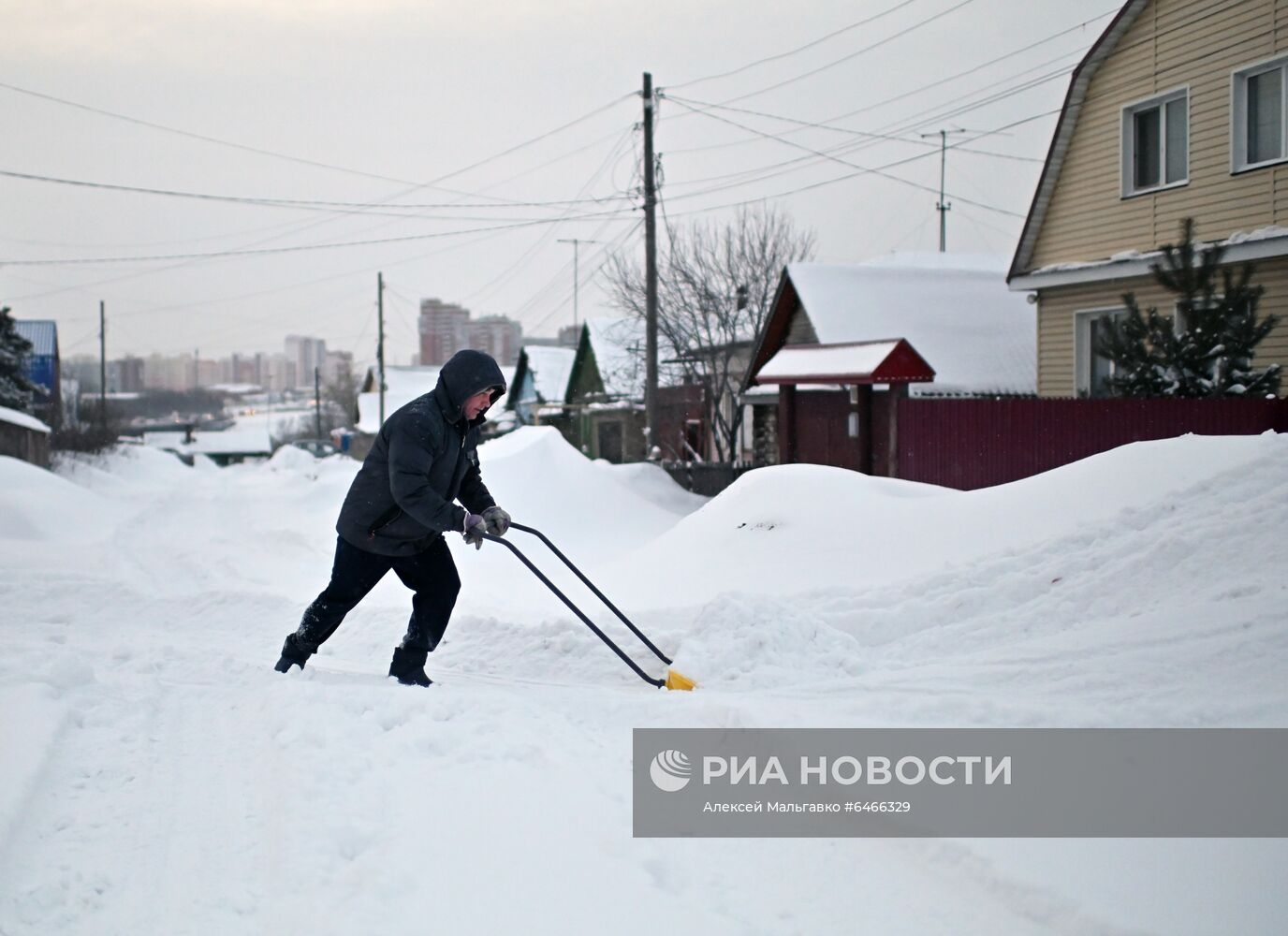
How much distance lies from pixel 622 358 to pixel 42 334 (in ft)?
111

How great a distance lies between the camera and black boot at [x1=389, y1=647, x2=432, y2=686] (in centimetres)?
544

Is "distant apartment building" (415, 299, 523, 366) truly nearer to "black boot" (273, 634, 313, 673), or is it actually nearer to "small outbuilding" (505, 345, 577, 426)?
"small outbuilding" (505, 345, 577, 426)

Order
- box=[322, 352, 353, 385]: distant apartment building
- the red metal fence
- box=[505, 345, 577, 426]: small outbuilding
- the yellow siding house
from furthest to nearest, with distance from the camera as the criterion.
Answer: box=[322, 352, 353, 385]: distant apartment building < box=[505, 345, 577, 426]: small outbuilding < the yellow siding house < the red metal fence

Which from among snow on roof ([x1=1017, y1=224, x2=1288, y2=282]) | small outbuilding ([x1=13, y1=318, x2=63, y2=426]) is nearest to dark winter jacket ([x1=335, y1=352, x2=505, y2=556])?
snow on roof ([x1=1017, y1=224, x2=1288, y2=282])

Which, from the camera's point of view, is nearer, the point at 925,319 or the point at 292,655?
the point at 292,655

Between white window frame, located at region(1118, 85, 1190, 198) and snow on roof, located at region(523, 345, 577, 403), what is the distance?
2831 centimetres

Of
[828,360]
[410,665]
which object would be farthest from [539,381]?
[410,665]

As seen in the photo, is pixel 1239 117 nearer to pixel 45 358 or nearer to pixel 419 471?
pixel 419 471

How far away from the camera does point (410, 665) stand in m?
5.45

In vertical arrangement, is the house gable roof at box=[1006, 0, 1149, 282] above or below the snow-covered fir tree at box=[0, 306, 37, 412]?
above

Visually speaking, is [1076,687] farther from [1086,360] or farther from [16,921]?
[1086,360]

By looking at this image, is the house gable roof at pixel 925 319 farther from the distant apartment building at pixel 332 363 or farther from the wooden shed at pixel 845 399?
the distant apartment building at pixel 332 363

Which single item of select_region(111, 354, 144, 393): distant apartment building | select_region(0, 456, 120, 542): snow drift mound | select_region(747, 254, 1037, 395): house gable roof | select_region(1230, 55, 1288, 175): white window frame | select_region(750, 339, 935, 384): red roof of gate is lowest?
select_region(0, 456, 120, 542): snow drift mound

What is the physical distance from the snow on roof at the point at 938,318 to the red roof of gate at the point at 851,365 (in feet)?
7.53
